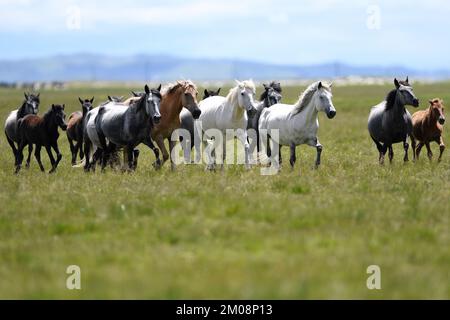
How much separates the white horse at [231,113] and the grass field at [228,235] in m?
3.30

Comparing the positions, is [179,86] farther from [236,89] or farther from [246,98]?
[246,98]

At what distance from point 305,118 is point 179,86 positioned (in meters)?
3.21

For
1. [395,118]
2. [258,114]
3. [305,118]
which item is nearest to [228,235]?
[305,118]

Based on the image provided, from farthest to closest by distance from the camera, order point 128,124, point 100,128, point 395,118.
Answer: point 395,118, point 100,128, point 128,124

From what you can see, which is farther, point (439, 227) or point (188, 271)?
point (439, 227)

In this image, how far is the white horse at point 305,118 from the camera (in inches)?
701

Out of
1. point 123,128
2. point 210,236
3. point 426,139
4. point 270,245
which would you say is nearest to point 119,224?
point 210,236

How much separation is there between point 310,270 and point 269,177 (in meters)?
7.48

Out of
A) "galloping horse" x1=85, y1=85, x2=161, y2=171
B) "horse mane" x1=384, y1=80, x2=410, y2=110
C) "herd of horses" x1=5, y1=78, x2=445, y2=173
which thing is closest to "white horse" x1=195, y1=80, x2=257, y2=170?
"herd of horses" x1=5, y1=78, x2=445, y2=173

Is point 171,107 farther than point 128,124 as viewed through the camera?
Yes

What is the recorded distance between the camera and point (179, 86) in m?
18.8

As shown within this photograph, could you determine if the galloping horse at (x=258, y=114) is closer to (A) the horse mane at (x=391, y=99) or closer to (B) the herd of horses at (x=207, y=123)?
(B) the herd of horses at (x=207, y=123)
